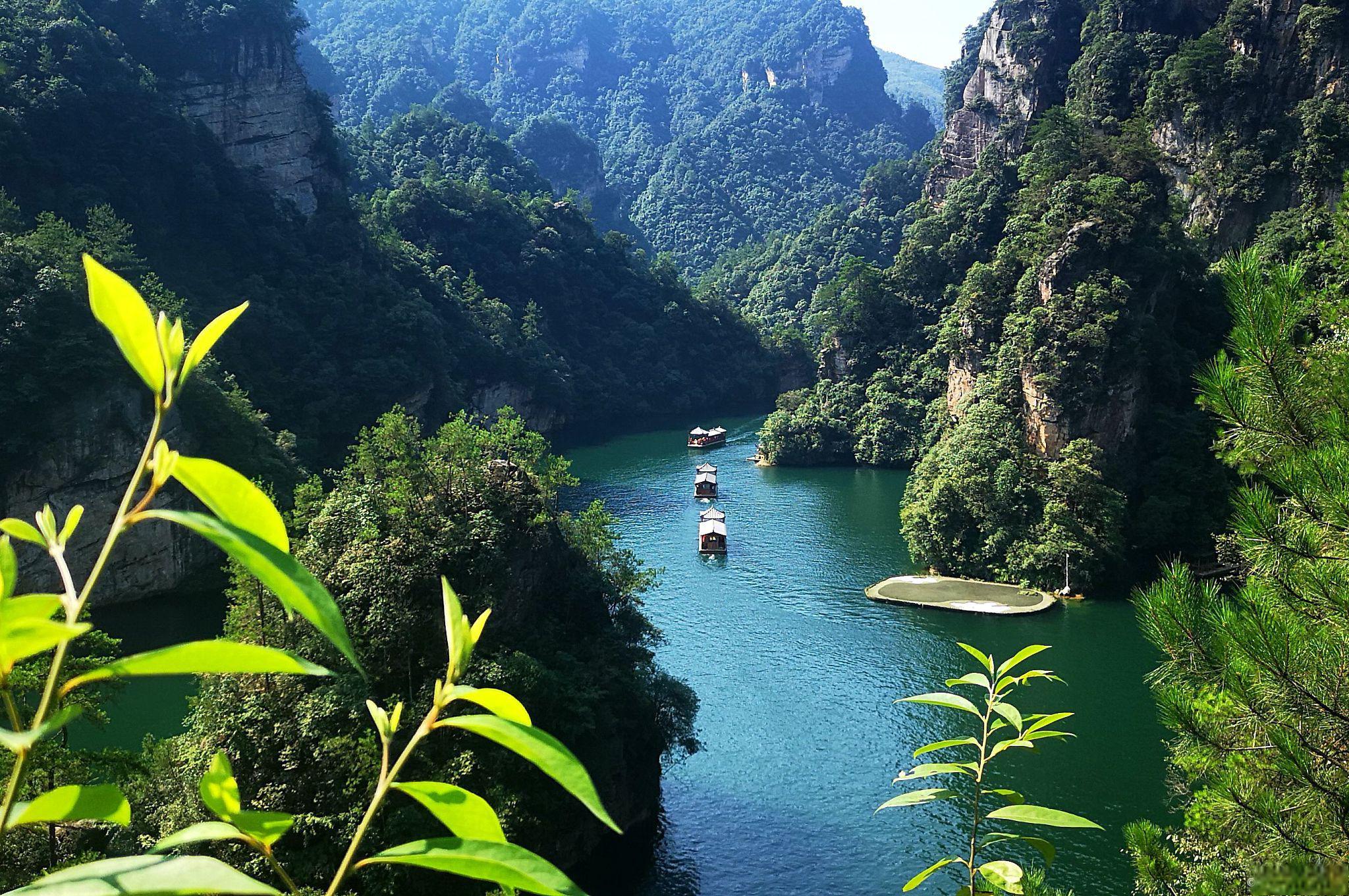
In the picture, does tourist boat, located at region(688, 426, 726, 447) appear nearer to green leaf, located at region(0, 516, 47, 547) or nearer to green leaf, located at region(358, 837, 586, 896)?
green leaf, located at region(0, 516, 47, 547)

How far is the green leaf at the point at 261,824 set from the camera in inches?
50.7

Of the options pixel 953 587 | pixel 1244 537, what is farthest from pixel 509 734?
pixel 953 587

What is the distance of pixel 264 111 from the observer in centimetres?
4306

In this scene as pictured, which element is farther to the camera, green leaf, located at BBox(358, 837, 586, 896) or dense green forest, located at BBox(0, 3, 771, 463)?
dense green forest, located at BBox(0, 3, 771, 463)

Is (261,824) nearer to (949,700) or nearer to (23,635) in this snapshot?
(23,635)

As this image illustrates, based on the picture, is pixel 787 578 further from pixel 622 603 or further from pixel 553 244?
pixel 553 244

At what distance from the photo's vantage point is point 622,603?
17.7m

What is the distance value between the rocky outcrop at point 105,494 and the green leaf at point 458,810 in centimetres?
2440

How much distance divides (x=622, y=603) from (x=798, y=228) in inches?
3192

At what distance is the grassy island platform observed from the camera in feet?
81.9

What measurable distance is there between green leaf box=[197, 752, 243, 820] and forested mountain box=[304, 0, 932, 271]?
93.0 meters

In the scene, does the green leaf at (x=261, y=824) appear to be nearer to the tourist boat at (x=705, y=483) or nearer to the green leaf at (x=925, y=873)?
the green leaf at (x=925, y=873)

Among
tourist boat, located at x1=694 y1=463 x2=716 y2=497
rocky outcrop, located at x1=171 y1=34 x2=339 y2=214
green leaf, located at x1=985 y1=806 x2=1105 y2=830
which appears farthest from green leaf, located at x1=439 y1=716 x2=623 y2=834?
rocky outcrop, located at x1=171 y1=34 x2=339 y2=214

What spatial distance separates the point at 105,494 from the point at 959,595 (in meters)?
21.6
